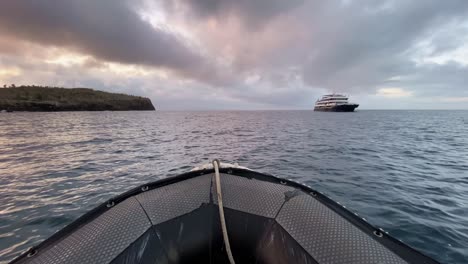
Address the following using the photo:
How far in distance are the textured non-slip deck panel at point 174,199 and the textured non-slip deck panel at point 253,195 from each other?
0.21 metres

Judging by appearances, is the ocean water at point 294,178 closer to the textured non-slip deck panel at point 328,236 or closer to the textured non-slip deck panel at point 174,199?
the textured non-slip deck panel at point 328,236

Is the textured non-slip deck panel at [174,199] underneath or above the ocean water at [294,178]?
above

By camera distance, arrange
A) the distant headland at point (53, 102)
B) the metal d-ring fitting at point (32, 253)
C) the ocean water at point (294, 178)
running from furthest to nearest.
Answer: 1. the distant headland at point (53, 102)
2. the ocean water at point (294, 178)
3. the metal d-ring fitting at point (32, 253)

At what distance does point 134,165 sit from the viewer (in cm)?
875

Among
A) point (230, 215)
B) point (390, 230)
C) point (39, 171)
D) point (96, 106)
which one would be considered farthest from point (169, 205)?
point (96, 106)

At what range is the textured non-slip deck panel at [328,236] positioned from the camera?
67.2 inches

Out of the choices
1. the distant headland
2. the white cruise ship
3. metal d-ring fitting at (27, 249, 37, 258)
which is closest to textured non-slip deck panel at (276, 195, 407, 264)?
metal d-ring fitting at (27, 249, 37, 258)

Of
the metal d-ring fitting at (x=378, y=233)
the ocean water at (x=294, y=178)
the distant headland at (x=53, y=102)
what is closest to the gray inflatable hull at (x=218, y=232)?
the metal d-ring fitting at (x=378, y=233)

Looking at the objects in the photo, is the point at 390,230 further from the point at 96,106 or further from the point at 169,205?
the point at 96,106

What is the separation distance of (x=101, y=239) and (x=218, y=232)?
47.2 inches

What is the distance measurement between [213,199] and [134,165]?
24.3 feet

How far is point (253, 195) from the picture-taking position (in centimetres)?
266

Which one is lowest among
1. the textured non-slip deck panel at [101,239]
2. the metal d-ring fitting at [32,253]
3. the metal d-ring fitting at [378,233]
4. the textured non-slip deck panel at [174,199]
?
the metal d-ring fitting at [32,253]

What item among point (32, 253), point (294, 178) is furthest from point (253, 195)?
point (294, 178)
